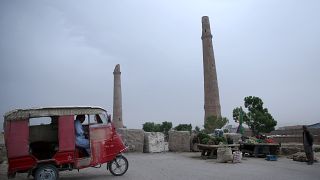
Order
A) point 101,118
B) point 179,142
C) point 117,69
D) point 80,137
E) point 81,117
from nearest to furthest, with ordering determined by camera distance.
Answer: point 80,137, point 81,117, point 101,118, point 179,142, point 117,69

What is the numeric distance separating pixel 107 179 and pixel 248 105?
80.9ft

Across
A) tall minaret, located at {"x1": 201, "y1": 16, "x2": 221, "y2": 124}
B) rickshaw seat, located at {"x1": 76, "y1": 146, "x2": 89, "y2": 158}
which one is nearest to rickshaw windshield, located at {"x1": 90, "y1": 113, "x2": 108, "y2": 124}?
rickshaw seat, located at {"x1": 76, "y1": 146, "x2": 89, "y2": 158}

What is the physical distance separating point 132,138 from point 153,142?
1.23 m

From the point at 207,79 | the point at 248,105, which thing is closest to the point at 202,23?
the point at 207,79

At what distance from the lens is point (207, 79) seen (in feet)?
122

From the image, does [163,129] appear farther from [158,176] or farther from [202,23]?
[158,176]

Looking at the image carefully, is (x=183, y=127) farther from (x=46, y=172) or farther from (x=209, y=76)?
(x=46, y=172)

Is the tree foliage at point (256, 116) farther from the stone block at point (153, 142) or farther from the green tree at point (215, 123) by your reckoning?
the stone block at point (153, 142)

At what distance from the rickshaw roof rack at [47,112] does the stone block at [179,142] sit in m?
11.0

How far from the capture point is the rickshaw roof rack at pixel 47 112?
8.98 meters

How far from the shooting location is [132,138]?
61.8 feet

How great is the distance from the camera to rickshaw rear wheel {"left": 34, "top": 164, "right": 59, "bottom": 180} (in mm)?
9047

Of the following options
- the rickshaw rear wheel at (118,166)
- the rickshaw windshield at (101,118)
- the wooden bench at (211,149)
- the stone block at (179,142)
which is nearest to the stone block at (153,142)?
the stone block at (179,142)

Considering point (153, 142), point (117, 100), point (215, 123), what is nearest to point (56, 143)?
point (153, 142)
